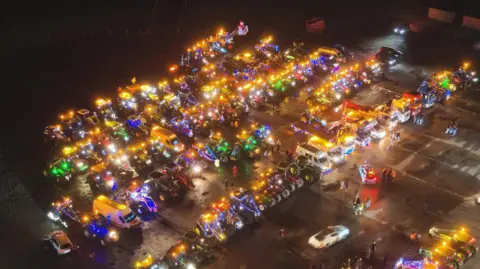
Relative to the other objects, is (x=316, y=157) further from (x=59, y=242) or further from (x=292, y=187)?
(x=59, y=242)

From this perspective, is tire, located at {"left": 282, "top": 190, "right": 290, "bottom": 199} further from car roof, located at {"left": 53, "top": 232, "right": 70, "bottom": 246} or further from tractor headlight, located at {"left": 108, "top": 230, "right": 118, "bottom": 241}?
car roof, located at {"left": 53, "top": 232, "right": 70, "bottom": 246}

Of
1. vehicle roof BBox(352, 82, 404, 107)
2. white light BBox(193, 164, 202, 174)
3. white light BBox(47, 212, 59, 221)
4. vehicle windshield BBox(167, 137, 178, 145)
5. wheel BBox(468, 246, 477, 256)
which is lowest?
wheel BBox(468, 246, 477, 256)

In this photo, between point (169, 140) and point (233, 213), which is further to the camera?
point (169, 140)

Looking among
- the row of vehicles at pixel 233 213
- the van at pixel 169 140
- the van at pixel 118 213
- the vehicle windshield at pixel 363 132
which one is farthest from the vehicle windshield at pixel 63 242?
the vehicle windshield at pixel 363 132

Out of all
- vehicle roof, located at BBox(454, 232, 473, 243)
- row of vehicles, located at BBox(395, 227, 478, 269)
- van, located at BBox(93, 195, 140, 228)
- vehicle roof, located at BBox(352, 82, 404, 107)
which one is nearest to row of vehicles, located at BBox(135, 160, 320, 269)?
van, located at BBox(93, 195, 140, 228)

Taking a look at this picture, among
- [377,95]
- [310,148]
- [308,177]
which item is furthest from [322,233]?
[377,95]

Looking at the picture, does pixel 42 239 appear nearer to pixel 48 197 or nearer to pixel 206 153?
pixel 48 197

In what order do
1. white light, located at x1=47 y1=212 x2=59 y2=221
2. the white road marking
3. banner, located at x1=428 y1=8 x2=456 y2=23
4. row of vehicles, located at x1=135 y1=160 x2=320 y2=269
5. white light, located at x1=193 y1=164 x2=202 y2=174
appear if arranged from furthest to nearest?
banner, located at x1=428 y1=8 x2=456 y2=23
white light, located at x1=193 y1=164 x2=202 y2=174
the white road marking
white light, located at x1=47 y1=212 x2=59 y2=221
row of vehicles, located at x1=135 y1=160 x2=320 y2=269
